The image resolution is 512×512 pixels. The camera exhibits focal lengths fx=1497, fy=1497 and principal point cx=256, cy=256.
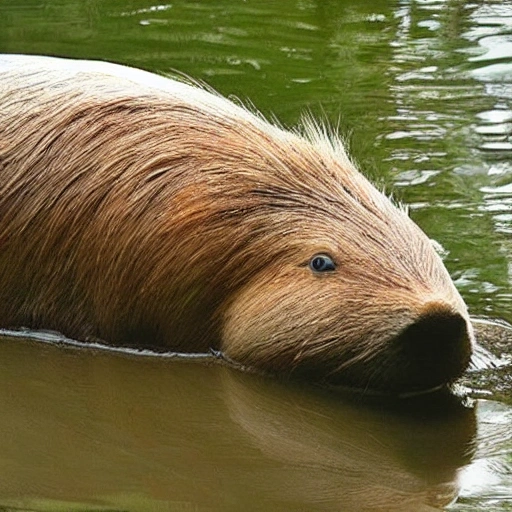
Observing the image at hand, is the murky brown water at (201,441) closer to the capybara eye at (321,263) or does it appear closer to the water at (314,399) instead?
the water at (314,399)

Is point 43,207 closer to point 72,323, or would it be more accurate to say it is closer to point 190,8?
point 72,323

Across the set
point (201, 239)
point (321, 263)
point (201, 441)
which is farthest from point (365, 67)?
point (201, 441)

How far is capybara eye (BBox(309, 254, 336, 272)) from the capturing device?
5805 millimetres

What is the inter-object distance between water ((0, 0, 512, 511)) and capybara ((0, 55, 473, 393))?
168 millimetres

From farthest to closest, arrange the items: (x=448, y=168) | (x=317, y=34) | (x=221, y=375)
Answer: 1. (x=317, y=34)
2. (x=448, y=168)
3. (x=221, y=375)

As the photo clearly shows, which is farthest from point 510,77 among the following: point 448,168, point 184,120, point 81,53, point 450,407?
point 450,407

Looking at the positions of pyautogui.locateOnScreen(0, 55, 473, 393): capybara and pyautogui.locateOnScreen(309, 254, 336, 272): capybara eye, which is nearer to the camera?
pyautogui.locateOnScreen(0, 55, 473, 393): capybara

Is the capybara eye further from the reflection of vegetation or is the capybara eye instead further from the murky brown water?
the reflection of vegetation

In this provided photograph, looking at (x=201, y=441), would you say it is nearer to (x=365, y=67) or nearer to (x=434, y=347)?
(x=434, y=347)

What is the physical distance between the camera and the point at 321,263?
5820mm

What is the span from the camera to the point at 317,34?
11750mm

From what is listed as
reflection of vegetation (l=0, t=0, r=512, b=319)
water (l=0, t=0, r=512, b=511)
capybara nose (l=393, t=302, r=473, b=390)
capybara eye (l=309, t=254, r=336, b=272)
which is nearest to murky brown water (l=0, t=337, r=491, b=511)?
water (l=0, t=0, r=512, b=511)

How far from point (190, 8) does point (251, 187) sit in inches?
269

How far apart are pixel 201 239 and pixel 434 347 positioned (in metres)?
1.13
